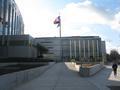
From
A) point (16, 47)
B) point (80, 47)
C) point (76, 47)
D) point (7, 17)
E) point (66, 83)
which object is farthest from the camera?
point (76, 47)

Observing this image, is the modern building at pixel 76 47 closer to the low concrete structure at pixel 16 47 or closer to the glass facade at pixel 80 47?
the glass facade at pixel 80 47

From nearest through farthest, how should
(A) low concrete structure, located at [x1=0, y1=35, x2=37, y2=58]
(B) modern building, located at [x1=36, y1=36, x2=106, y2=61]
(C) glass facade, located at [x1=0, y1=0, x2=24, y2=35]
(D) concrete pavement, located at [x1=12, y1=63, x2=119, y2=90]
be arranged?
1. (D) concrete pavement, located at [x1=12, y1=63, x2=119, y2=90]
2. (C) glass facade, located at [x1=0, y1=0, x2=24, y2=35]
3. (A) low concrete structure, located at [x1=0, y1=35, x2=37, y2=58]
4. (B) modern building, located at [x1=36, y1=36, x2=106, y2=61]

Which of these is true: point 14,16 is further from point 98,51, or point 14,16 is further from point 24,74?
point 98,51

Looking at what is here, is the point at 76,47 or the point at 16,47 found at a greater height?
the point at 76,47

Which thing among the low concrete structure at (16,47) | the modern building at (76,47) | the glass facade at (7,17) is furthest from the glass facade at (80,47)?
the low concrete structure at (16,47)

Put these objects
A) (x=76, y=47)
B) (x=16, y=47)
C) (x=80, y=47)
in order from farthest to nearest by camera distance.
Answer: (x=76, y=47), (x=80, y=47), (x=16, y=47)

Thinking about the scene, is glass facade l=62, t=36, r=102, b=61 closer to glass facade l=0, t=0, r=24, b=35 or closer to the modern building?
the modern building

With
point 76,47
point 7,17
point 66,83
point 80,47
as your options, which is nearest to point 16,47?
point 7,17

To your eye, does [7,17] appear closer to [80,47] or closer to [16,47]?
[16,47]

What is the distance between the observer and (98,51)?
163250 mm

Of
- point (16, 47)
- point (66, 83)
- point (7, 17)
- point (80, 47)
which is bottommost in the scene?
point (66, 83)

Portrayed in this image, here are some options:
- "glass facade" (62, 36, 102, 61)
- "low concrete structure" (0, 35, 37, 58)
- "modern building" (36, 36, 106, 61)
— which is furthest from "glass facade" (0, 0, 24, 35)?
"glass facade" (62, 36, 102, 61)

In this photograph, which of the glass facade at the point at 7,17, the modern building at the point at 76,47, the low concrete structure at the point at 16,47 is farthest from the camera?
the modern building at the point at 76,47

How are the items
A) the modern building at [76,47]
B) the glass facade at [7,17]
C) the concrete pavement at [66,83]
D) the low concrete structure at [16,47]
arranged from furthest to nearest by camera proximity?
the modern building at [76,47]
the low concrete structure at [16,47]
the glass facade at [7,17]
the concrete pavement at [66,83]
